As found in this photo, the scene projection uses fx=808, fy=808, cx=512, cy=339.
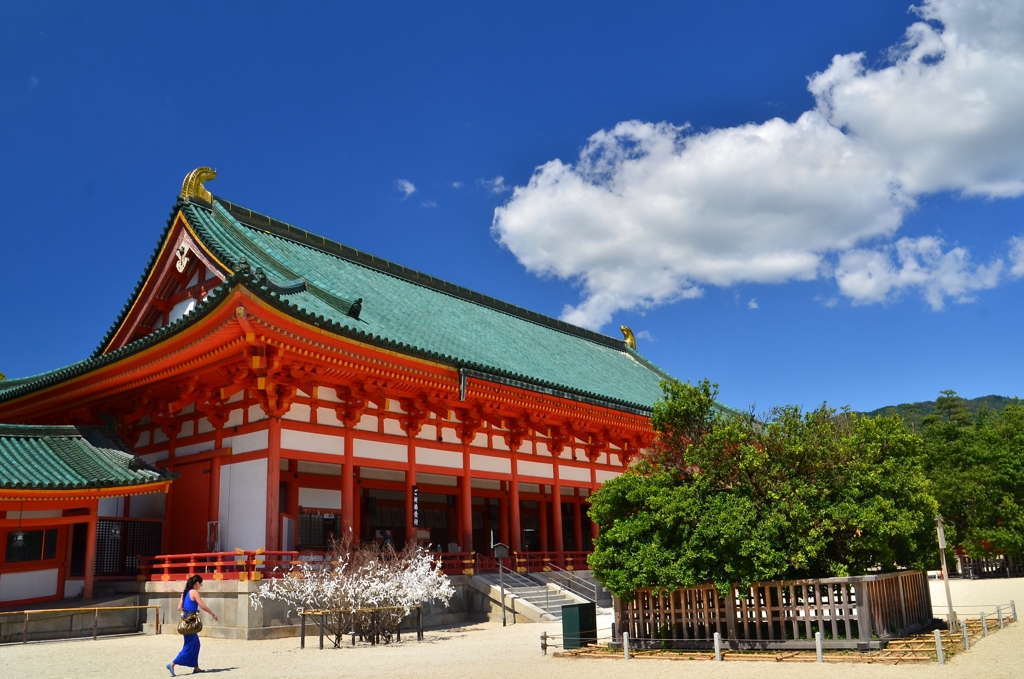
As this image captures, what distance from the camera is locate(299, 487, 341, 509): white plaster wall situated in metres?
20.3

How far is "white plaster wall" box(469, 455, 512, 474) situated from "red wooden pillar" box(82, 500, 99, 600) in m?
9.35

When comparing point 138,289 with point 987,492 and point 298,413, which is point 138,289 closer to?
point 298,413

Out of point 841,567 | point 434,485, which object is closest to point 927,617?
point 841,567

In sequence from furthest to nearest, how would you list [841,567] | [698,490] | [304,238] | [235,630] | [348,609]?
[304,238]
[235,630]
[348,609]
[698,490]
[841,567]

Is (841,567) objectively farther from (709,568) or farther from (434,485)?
(434,485)

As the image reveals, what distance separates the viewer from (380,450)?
20297 mm

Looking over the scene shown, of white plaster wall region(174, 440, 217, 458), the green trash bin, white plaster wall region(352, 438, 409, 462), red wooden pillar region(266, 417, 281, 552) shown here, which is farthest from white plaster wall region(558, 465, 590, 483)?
the green trash bin

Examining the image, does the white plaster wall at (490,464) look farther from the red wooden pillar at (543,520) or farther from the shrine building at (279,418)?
the red wooden pillar at (543,520)

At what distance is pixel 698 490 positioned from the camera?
13.2 metres

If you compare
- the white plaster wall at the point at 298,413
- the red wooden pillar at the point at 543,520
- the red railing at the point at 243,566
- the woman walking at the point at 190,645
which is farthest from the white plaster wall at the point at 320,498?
the red wooden pillar at the point at 543,520

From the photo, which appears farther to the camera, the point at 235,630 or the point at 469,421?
the point at 469,421

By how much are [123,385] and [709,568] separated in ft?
49.7

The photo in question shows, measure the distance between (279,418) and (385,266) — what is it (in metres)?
11.6

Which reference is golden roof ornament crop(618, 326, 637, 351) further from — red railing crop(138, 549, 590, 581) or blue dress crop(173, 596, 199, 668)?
blue dress crop(173, 596, 199, 668)
